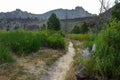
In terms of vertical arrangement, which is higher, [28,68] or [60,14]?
[60,14]

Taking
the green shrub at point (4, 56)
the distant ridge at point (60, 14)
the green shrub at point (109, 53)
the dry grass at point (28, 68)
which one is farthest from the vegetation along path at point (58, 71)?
the distant ridge at point (60, 14)

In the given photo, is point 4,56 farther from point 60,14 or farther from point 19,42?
point 60,14

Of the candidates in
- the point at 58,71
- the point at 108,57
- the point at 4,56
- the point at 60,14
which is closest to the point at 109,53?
the point at 108,57

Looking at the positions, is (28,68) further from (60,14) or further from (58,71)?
(60,14)

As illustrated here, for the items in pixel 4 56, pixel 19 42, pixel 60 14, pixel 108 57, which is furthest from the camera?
pixel 60 14

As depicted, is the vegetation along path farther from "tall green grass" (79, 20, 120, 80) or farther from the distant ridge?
the distant ridge

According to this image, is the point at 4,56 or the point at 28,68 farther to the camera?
the point at 28,68

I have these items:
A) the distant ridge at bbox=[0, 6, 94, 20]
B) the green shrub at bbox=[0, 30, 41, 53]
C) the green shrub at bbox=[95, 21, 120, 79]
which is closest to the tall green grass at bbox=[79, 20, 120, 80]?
the green shrub at bbox=[95, 21, 120, 79]

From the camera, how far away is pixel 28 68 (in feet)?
34.3

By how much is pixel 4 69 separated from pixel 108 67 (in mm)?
3602

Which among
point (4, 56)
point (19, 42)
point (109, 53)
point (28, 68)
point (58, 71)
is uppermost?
point (109, 53)

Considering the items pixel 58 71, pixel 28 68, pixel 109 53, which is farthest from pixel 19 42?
pixel 109 53

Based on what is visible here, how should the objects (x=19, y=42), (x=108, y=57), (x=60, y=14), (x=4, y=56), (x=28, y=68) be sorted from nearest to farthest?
(x=108, y=57) < (x=4, y=56) < (x=28, y=68) < (x=19, y=42) < (x=60, y=14)

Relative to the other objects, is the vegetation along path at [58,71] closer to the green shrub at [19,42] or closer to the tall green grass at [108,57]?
the green shrub at [19,42]
